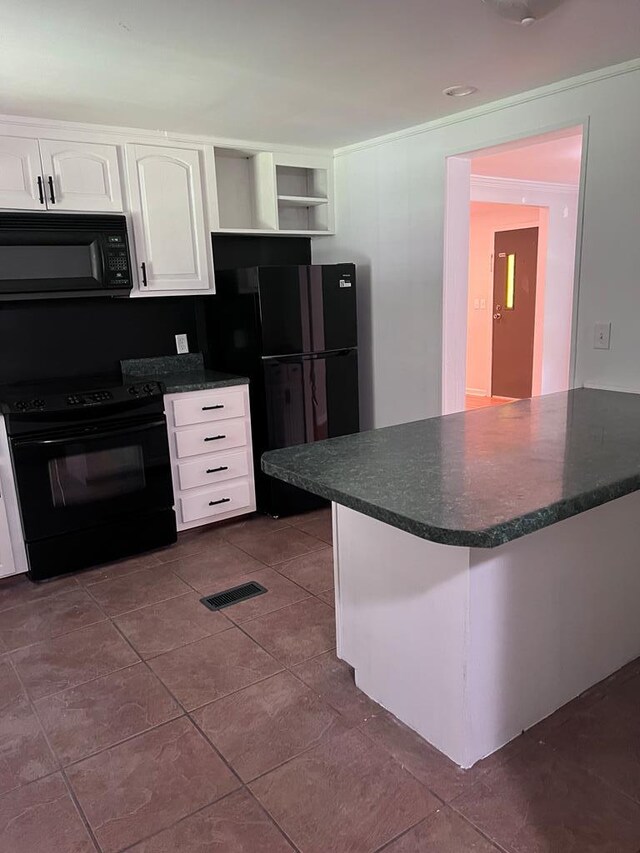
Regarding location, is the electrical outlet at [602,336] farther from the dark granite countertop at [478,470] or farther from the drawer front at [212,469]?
the drawer front at [212,469]

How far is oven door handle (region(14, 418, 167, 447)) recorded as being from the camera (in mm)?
2917

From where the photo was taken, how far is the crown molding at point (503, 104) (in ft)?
8.42

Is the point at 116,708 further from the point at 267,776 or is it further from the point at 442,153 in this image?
the point at 442,153

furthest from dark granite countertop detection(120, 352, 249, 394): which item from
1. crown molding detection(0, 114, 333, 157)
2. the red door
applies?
the red door

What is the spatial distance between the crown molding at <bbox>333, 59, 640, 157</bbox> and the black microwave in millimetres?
1539

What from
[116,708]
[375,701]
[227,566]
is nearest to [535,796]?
[375,701]

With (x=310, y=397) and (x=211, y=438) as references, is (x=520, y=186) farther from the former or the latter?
(x=211, y=438)

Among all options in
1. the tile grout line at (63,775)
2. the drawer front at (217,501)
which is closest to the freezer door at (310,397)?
the drawer front at (217,501)

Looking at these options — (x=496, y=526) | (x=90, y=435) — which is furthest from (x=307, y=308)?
(x=496, y=526)

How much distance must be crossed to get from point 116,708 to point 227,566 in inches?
44.3

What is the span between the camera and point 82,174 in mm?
3156

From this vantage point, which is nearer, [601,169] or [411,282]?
[601,169]

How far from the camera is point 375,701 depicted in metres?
2.04

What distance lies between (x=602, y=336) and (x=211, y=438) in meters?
2.09
